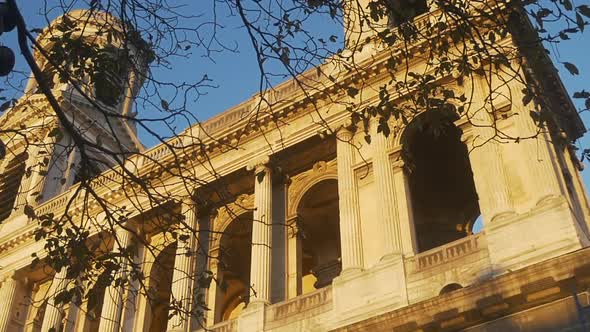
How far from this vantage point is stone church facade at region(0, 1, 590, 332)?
1479 centimetres

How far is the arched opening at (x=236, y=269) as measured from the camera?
22736 mm

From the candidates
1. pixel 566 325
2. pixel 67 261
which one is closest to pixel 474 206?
pixel 566 325

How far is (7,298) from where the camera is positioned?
27.0 meters

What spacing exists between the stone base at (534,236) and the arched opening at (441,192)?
5.66 metres

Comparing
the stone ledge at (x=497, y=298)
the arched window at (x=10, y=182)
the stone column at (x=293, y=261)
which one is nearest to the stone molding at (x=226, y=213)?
the stone column at (x=293, y=261)

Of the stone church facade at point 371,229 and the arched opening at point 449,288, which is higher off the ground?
the stone church facade at point 371,229

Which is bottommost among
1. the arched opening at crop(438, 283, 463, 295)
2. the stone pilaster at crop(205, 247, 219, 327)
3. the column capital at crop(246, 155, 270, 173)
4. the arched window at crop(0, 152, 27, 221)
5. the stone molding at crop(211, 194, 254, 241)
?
the arched opening at crop(438, 283, 463, 295)

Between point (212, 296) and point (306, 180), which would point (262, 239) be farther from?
point (306, 180)

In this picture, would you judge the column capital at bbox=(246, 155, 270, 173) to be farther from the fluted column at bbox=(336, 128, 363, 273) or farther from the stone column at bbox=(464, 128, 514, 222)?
the stone column at bbox=(464, 128, 514, 222)

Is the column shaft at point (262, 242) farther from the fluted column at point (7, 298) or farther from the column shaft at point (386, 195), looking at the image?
the fluted column at point (7, 298)

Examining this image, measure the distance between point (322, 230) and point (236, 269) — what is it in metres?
3.69

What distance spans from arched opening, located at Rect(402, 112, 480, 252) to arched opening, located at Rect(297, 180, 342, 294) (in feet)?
8.79

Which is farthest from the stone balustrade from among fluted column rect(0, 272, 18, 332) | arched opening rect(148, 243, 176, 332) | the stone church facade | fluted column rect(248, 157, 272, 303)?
fluted column rect(0, 272, 18, 332)

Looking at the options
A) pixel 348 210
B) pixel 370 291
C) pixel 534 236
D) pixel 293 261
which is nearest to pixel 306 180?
pixel 293 261
